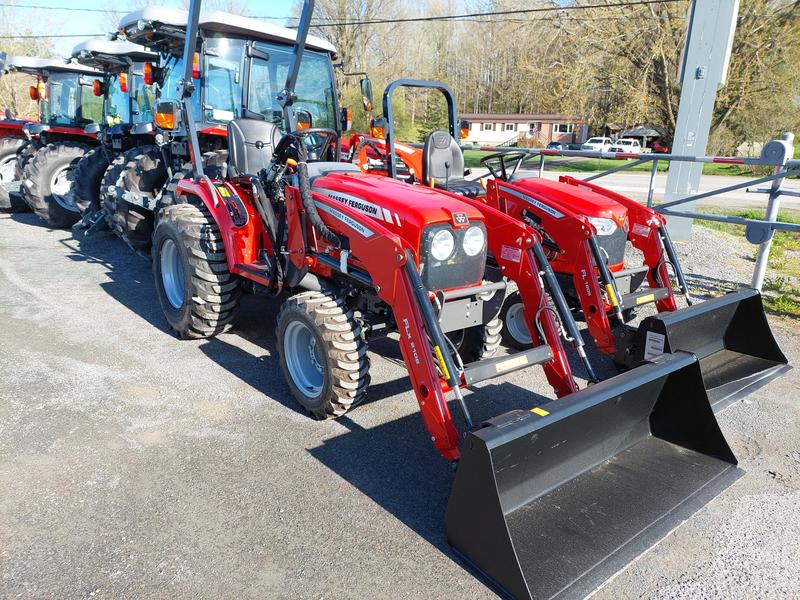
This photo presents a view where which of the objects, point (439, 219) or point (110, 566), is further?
point (439, 219)

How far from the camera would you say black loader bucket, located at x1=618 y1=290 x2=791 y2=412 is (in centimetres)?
374

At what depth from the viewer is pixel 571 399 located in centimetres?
266

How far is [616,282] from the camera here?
4.67 metres

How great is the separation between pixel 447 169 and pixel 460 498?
3591mm

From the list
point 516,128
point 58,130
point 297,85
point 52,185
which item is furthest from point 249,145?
point 516,128

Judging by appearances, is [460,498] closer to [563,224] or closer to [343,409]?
[343,409]

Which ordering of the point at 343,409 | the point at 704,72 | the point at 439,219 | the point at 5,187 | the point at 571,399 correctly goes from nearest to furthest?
the point at 571,399, the point at 439,219, the point at 343,409, the point at 704,72, the point at 5,187

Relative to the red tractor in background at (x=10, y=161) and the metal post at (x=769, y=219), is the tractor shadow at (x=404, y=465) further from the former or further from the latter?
the red tractor in background at (x=10, y=161)

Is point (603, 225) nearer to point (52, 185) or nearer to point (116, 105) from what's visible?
point (116, 105)

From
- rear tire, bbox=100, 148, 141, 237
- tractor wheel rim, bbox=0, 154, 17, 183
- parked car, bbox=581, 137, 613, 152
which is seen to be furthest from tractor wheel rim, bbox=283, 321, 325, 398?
parked car, bbox=581, 137, 613, 152

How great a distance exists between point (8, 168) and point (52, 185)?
2.73 m

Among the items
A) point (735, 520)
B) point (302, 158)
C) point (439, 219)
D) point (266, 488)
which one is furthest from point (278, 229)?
point (735, 520)

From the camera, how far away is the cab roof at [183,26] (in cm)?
583

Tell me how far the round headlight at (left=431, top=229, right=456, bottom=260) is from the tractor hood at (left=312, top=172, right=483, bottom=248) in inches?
2.5
